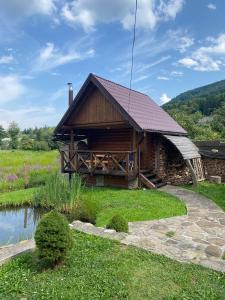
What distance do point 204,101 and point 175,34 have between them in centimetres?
3405

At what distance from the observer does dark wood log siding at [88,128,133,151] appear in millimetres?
13977

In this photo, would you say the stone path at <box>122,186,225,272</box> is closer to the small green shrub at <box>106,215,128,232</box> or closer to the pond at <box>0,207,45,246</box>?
the small green shrub at <box>106,215,128,232</box>

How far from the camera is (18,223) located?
9.94 m

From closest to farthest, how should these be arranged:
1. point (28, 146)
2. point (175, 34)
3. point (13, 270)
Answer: point (13, 270) → point (175, 34) → point (28, 146)

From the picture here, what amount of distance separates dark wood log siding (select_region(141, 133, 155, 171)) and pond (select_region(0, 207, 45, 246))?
533cm

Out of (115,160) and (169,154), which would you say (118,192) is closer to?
(115,160)

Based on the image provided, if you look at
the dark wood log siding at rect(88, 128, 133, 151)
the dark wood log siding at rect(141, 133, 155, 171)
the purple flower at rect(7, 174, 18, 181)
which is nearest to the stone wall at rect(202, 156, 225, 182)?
the dark wood log siding at rect(141, 133, 155, 171)

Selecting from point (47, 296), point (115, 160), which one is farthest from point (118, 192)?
point (47, 296)

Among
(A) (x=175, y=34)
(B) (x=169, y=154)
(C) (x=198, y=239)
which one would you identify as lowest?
(C) (x=198, y=239)

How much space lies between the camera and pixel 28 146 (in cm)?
4153

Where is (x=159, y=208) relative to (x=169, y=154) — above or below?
below

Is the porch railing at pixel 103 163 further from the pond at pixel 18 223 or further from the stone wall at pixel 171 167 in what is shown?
the pond at pixel 18 223

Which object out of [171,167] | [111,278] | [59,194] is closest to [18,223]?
[59,194]

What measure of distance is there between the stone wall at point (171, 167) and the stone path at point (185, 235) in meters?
4.96
